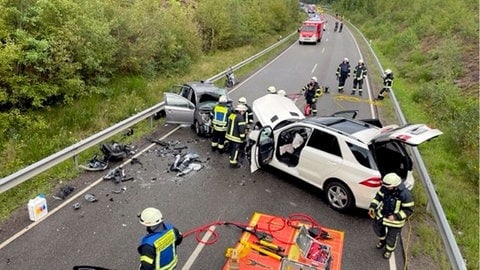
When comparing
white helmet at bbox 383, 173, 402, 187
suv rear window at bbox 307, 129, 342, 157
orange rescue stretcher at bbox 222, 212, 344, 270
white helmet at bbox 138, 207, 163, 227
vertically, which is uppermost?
white helmet at bbox 138, 207, 163, 227

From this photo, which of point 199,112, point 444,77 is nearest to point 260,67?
point 444,77

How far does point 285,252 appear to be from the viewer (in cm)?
624

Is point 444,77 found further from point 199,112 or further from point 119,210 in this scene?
point 119,210

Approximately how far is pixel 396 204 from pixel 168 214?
4.18 meters

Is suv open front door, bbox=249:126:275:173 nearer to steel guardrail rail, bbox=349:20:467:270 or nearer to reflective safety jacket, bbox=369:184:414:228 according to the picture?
reflective safety jacket, bbox=369:184:414:228

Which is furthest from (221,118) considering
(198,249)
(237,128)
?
(198,249)

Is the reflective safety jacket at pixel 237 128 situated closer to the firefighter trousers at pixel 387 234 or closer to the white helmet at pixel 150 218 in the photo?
the firefighter trousers at pixel 387 234

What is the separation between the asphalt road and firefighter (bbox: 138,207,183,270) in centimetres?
154

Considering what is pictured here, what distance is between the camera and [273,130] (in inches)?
360

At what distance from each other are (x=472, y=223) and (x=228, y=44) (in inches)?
875

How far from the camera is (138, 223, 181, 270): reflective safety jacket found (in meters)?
4.52

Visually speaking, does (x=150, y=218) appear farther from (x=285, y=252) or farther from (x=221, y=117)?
(x=221, y=117)

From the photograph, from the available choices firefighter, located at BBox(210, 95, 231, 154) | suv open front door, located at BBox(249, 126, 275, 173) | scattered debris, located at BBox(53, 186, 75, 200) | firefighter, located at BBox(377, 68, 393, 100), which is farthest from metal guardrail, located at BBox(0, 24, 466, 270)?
firefighter, located at BBox(377, 68, 393, 100)

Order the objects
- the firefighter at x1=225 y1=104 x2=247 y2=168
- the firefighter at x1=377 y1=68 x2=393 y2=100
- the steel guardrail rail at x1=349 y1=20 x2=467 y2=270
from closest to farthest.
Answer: the steel guardrail rail at x1=349 y1=20 x2=467 y2=270
the firefighter at x1=225 y1=104 x2=247 y2=168
the firefighter at x1=377 y1=68 x2=393 y2=100
